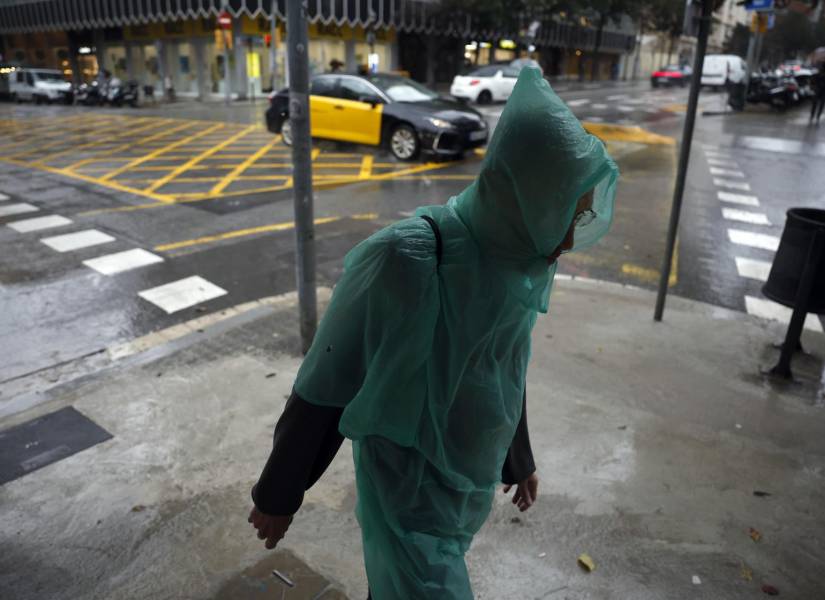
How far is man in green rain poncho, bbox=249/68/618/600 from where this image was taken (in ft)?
4.29

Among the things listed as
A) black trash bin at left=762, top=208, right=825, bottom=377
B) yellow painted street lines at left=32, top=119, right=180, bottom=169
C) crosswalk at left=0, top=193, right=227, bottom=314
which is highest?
black trash bin at left=762, top=208, right=825, bottom=377

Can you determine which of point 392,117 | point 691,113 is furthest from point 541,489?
point 392,117

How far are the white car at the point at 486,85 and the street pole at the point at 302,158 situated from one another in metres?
22.3

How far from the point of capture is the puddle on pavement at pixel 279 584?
2451 mm

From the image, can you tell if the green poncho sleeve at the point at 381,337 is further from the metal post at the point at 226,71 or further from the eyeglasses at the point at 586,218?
the metal post at the point at 226,71

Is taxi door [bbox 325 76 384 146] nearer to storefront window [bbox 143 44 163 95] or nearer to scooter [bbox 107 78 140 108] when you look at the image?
scooter [bbox 107 78 140 108]

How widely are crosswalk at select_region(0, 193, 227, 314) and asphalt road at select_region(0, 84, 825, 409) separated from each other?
21 mm

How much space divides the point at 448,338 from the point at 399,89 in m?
13.1

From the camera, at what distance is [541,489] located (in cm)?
314

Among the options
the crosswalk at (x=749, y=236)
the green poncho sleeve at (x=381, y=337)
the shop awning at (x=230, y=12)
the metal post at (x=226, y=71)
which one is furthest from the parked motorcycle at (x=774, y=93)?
the green poncho sleeve at (x=381, y=337)

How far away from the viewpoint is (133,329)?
16.9 feet

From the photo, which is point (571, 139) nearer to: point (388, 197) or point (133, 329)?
point (133, 329)

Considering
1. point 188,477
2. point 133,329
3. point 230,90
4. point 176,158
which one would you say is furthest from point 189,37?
point 188,477

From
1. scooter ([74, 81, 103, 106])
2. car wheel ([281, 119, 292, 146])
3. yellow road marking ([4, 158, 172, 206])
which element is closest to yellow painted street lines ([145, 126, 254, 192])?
yellow road marking ([4, 158, 172, 206])
